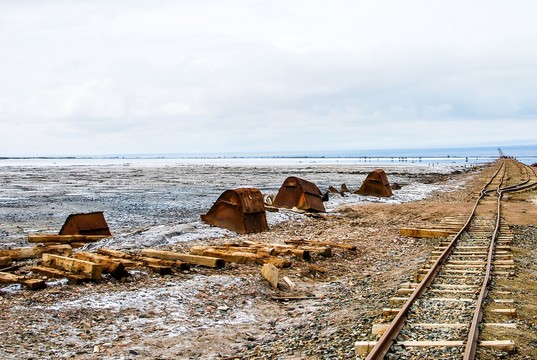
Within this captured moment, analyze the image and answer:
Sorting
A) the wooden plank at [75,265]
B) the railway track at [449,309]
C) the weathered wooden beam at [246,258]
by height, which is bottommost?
the weathered wooden beam at [246,258]

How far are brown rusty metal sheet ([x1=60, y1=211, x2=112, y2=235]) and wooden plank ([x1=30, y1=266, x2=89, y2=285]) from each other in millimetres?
6246

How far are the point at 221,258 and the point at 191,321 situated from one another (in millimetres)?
3648

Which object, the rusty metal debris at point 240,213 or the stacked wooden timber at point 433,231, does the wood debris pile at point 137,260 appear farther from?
the stacked wooden timber at point 433,231

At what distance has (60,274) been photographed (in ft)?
32.8

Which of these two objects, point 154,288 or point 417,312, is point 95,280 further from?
point 417,312

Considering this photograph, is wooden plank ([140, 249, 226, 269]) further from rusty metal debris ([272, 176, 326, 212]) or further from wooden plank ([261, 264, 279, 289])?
rusty metal debris ([272, 176, 326, 212])

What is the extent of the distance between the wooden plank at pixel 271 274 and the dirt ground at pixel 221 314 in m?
0.12

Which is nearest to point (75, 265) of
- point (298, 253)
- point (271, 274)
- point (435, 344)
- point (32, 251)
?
point (32, 251)

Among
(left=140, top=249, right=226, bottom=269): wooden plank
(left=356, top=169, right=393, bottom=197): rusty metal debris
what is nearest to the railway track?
(left=140, top=249, right=226, bottom=269): wooden plank

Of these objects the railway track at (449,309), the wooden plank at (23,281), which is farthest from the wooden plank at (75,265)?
the railway track at (449,309)

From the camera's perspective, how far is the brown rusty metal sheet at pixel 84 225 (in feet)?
54.5

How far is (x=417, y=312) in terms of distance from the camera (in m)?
7.79

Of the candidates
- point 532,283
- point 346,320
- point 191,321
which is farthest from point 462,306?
point 191,321

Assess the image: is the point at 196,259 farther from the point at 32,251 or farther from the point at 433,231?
the point at 433,231
